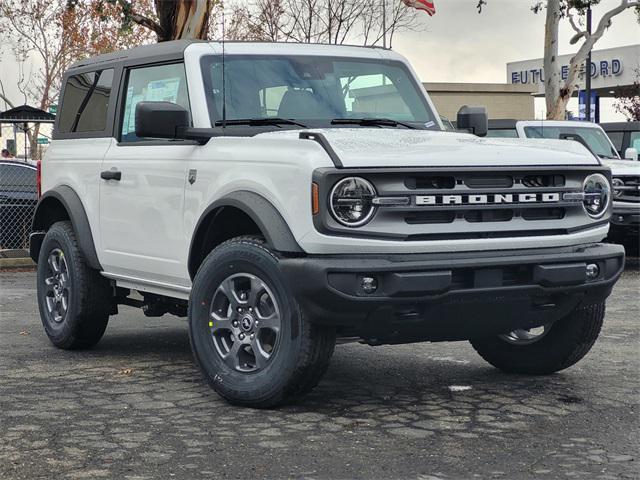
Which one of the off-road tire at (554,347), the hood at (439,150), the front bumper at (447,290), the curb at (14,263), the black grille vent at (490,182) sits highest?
the hood at (439,150)

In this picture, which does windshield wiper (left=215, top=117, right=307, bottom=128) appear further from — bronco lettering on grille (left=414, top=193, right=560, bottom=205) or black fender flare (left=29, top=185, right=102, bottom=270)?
black fender flare (left=29, top=185, right=102, bottom=270)

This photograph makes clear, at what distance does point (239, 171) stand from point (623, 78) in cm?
4938

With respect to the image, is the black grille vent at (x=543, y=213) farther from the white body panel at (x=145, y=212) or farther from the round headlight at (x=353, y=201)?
the white body panel at (x=145, y=212)

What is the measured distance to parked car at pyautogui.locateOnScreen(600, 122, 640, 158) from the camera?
20184 millimetres

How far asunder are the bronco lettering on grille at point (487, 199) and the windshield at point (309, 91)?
54.8 inches

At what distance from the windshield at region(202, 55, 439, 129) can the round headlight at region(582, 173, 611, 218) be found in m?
1.37

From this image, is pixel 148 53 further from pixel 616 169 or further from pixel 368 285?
pixel 616 169

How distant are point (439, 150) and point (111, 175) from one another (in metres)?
2.56

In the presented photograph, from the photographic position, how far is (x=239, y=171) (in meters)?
6.45

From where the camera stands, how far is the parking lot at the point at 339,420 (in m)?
5.19

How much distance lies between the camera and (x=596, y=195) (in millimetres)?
6617

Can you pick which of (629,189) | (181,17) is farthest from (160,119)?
(181,17)

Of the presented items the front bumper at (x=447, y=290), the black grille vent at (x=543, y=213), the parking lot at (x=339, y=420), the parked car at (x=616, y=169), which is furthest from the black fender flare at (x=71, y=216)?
the parked car at (x=616, y=169)

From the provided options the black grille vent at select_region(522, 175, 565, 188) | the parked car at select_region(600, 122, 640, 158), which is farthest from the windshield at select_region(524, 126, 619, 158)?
the black grille vent at select_region(522, 175, 565, 188)
